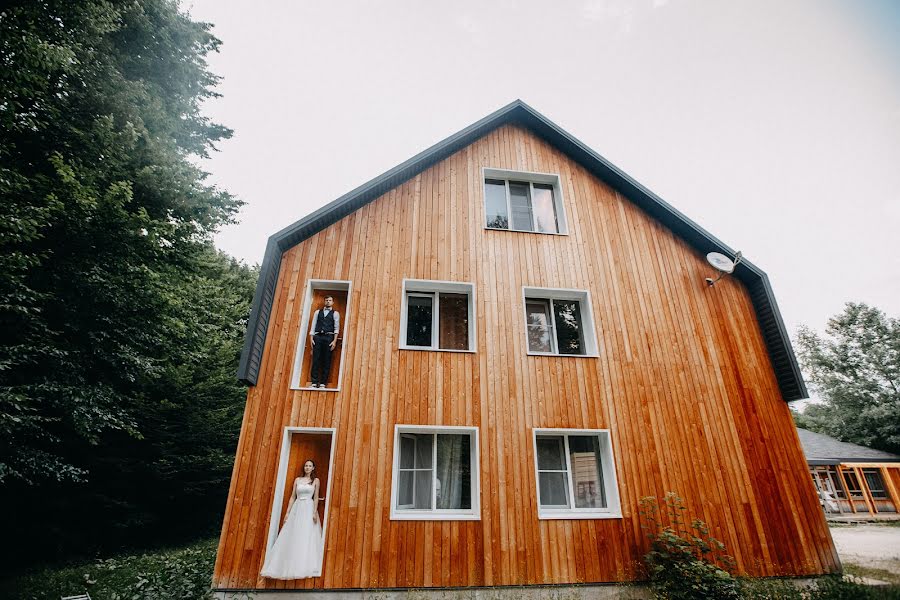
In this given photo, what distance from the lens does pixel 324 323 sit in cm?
733

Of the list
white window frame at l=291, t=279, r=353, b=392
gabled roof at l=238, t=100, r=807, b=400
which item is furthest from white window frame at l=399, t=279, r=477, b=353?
gabled roof at l=238, t=100, r=807, b=400

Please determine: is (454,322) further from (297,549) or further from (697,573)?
(697,573)

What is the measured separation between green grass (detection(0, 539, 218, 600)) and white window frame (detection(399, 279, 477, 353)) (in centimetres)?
528

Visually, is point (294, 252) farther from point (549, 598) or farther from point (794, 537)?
point (794, 537)

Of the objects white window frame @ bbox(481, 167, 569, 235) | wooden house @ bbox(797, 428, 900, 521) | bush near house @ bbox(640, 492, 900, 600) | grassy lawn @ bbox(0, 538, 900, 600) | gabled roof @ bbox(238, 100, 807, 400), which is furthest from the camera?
wooden house @ bbox(797, 428, 900, 521)

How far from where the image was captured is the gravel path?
745 cm

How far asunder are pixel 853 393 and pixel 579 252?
122 feet

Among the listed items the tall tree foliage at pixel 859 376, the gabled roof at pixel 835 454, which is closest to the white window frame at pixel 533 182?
the gabled roof at pixel 835 454

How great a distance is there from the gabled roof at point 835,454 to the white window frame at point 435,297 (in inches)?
842

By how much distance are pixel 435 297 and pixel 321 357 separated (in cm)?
272

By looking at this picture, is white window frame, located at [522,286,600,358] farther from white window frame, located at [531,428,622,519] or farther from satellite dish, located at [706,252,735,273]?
satellite dish, located at [706,252,735,273]

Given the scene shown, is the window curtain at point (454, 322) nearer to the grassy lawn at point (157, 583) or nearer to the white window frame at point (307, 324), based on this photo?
the white window frame at point (307, 324)

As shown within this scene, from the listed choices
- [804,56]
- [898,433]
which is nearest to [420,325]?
[804,56]

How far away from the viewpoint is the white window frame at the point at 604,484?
6.65 meters
